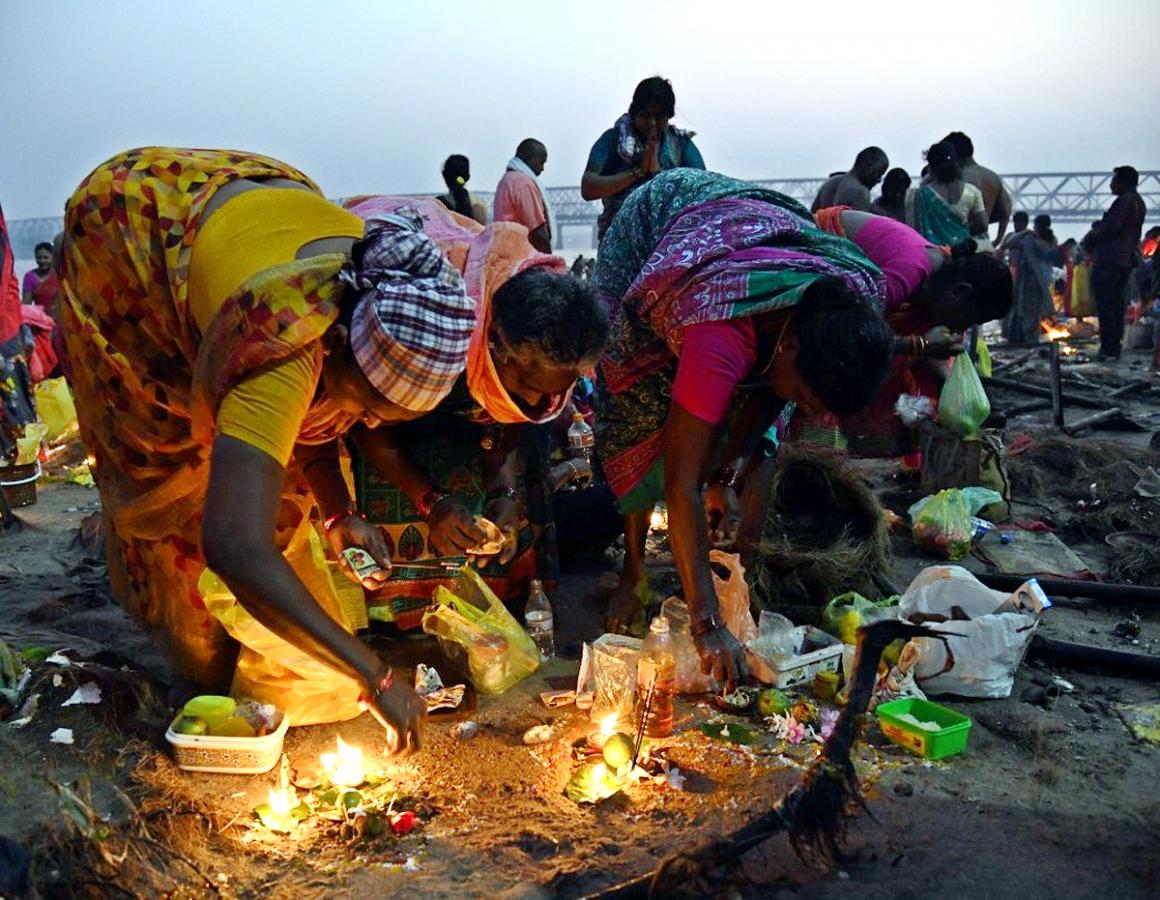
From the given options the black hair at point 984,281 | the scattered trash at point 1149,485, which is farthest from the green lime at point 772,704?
the scattered trash at point 1149,485

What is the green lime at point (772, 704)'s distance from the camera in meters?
2.95

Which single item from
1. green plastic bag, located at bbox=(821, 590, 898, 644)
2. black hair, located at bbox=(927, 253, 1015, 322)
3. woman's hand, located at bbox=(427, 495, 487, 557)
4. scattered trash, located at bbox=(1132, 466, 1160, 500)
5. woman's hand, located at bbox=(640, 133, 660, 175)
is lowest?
green plastic bag, located at bbox=(821, 590, 898, 644)

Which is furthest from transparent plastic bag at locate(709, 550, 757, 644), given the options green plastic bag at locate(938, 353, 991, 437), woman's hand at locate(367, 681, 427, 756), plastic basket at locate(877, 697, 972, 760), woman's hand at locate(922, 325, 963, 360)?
green plastic bag at locate(938, 353, 991, 437)

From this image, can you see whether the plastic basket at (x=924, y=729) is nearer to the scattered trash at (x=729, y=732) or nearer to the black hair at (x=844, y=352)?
the scattered trash at (x=729, y=732)

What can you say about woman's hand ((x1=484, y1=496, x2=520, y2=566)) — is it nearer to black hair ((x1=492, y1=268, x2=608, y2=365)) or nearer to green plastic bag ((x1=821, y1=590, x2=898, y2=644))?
black hair ((x1=492, y1=268, x2=608, y2=365))

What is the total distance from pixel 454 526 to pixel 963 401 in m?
3.28

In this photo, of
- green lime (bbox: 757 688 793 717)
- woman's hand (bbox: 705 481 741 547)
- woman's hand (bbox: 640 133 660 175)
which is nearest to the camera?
green lime (bbox: 757 688 793 717)

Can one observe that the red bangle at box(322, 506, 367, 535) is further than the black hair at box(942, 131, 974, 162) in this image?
No

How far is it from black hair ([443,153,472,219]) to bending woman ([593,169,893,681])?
11.1ft

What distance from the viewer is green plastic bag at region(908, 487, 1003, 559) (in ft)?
14.6

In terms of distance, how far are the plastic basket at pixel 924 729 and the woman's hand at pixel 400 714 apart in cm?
151

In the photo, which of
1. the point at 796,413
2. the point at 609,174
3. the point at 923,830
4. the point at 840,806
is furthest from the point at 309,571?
the point at 609,174

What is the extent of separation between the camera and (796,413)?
4531 mm

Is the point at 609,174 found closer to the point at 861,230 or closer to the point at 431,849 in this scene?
the point at 861,230
